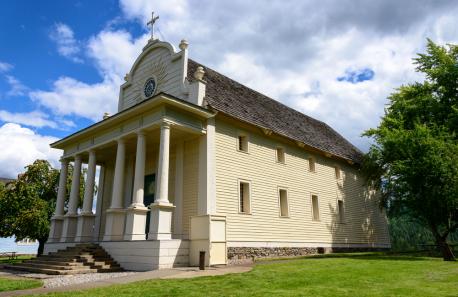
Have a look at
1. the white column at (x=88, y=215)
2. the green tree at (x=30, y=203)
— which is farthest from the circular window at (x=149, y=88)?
the green tree at (x=30, y=203)

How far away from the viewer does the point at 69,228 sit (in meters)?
20.2

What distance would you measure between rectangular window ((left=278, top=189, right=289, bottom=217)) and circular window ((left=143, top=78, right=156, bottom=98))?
911 centimetres

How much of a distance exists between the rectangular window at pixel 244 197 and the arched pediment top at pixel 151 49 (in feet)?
25.3

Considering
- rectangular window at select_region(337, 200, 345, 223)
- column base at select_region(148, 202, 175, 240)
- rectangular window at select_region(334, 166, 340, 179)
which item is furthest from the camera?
rectangular window at select_region(334, 166, 340, 179)

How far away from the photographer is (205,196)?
53.3 feet

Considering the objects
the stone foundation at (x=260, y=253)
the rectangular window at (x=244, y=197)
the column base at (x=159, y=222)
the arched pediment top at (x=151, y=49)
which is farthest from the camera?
the arched pediment top at (x=151, y=49)

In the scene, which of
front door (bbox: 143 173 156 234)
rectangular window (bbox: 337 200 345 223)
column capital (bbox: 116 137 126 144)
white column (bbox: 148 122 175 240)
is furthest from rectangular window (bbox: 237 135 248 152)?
rectangular window (bbox: 337 200 345 223)

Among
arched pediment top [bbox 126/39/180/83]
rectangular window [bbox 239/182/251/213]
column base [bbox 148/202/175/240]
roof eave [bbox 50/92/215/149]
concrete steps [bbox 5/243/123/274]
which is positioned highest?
arched pediment top [bbox 126/39/180/83]

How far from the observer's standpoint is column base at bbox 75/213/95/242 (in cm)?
1933

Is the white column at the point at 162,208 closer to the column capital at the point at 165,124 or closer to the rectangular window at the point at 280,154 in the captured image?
the column capital at the point at 165,124

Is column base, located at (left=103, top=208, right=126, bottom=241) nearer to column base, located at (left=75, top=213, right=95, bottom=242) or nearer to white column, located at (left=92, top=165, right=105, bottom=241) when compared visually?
column base, located at (left=75, top=213, right=95, bottom=242)

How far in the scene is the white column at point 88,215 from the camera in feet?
63.7

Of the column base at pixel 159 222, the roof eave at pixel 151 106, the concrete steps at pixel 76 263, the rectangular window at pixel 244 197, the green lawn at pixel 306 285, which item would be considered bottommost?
the green lawn at pixel 306 285

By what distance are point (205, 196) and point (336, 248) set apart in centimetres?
1175
